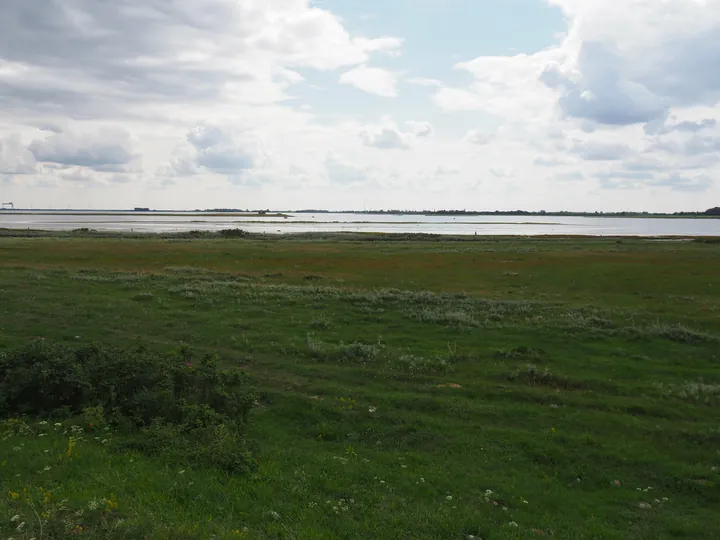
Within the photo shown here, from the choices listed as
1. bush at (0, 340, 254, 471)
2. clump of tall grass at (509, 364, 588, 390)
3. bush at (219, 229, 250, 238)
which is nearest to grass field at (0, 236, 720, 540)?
clump of tall grass at (509, 364, 588, 390)

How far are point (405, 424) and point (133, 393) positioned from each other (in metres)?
6.70

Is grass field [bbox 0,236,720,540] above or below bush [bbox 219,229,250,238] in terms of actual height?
below

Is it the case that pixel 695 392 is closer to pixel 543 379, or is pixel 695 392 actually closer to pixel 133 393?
pixel 543 379

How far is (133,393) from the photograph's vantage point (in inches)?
507

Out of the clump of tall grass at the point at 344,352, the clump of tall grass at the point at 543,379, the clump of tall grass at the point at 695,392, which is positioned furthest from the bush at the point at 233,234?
the clump of tall grass at the point at 695,392

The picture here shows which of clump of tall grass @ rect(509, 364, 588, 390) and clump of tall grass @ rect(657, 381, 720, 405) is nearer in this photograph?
clump of tall grass @ rect(657, 381, 720, 405)

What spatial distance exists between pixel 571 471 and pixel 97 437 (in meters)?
9.83

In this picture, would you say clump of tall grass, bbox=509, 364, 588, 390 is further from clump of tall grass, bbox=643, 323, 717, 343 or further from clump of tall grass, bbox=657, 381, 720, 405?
clump of tall grass, bbox=643, 323, 717, 343

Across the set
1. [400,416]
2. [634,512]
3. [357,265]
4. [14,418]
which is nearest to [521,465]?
[634,512]

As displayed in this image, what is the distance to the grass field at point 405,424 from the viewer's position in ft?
27.8

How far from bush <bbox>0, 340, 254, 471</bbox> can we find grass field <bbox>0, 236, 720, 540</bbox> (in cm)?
71

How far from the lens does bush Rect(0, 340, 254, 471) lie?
11.3 m

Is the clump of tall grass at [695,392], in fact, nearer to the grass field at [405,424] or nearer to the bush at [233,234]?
the grass field at [405,424]

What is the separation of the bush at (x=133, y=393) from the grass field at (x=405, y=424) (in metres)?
0.71
